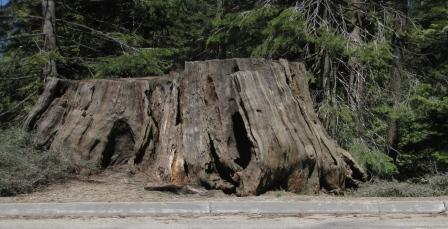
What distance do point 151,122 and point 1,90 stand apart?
438 inches

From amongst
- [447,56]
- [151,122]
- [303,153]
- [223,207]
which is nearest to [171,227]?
[223,207]

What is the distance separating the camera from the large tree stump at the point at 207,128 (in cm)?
1012

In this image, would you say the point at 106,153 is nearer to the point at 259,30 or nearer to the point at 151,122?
the point at 151,122

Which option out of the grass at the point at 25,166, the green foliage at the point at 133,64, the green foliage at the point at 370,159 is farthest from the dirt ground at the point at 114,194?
the green foliage at the point at 133,64

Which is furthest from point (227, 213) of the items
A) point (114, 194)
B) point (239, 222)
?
point (114, 194)

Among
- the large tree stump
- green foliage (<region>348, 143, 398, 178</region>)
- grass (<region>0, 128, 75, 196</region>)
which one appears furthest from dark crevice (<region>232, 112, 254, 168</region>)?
green foliage (<region>348, 143, 398, 178</region>)

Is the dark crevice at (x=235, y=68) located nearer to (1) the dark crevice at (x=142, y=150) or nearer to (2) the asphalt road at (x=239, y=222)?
(1) the dark crevice at (x=142, y=150)

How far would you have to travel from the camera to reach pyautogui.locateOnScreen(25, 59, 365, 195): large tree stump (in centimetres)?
1012

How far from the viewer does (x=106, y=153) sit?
11812 millimetres

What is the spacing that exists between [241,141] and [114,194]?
7.76 feet

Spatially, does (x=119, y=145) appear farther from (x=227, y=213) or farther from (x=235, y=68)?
(x=227, y=213)

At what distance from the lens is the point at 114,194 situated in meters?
9.84

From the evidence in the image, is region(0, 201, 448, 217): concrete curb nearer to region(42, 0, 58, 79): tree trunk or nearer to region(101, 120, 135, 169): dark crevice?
region(101, 120, 135, 169): dark crevice

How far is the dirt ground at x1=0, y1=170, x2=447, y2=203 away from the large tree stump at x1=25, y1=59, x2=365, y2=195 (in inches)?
12.6
